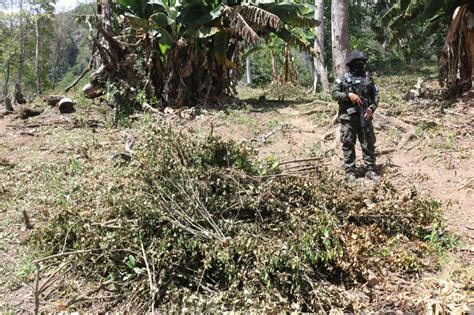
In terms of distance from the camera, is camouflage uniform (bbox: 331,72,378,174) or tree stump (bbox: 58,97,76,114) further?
tree stump (bbox: 58,97,76,114)

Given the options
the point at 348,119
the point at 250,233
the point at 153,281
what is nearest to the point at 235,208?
the point at 250,233

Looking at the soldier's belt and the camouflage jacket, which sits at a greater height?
the camouflage jacket

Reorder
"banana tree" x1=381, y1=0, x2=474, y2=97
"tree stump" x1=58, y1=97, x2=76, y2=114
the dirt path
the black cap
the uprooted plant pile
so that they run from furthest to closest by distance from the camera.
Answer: "tree stump" x1=58, y1=97, x2=76, y2=114
"banana tree" x1=381, y1=0, x2=474, y2=97
the black cap
the dirt path
the uprooted plant pile

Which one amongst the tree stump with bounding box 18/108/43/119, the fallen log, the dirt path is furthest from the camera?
the tree stump with bounding box 18/108/43/119

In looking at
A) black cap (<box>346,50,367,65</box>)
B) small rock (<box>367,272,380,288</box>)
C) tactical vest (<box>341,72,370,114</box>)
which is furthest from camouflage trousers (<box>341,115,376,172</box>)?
small rock (<box>367,272,380,288</box>)

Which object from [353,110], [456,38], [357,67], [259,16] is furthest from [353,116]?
[456,38]

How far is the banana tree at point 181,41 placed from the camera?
32.8ft

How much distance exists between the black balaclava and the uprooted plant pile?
1.80 metres

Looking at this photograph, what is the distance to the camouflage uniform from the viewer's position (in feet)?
20.3

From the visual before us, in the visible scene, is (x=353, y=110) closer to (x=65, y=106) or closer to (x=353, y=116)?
(x=353, y=116)

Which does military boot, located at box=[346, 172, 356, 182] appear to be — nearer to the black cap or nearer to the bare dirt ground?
the bare dirt ground

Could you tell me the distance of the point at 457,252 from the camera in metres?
4.32

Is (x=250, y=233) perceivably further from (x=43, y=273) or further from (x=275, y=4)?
(x=275, y=4)

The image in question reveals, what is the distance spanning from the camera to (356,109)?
20.3 feet
